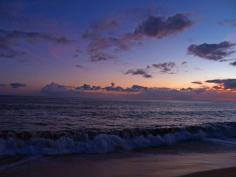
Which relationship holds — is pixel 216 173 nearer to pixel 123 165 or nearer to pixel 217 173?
pixel 217 173

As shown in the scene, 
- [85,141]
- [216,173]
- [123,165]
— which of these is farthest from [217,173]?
[85,141]

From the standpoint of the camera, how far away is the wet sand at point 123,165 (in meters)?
10.0

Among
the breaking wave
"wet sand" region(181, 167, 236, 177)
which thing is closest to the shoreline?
"wet sand" region(181, 167, 236, 177)

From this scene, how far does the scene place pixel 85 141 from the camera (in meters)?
16.6

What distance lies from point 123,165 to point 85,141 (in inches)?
220

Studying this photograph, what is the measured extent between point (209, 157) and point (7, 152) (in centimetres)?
932

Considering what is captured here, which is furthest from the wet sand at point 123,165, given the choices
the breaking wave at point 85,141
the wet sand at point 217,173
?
the breaking wave at point 85,141

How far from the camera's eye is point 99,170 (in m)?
10.6

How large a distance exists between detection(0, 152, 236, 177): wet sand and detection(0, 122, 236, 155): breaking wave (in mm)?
1558

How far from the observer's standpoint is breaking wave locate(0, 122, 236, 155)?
14485 mm

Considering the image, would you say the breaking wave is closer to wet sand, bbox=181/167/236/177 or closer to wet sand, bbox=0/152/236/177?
wet sand, bbox=0/152/236/177

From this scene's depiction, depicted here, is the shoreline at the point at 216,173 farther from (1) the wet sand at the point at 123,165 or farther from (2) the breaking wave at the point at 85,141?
(2) the breaking wave at the point at 85,141

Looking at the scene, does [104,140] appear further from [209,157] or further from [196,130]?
[196,130]

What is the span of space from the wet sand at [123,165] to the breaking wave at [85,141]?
5.11 ft
